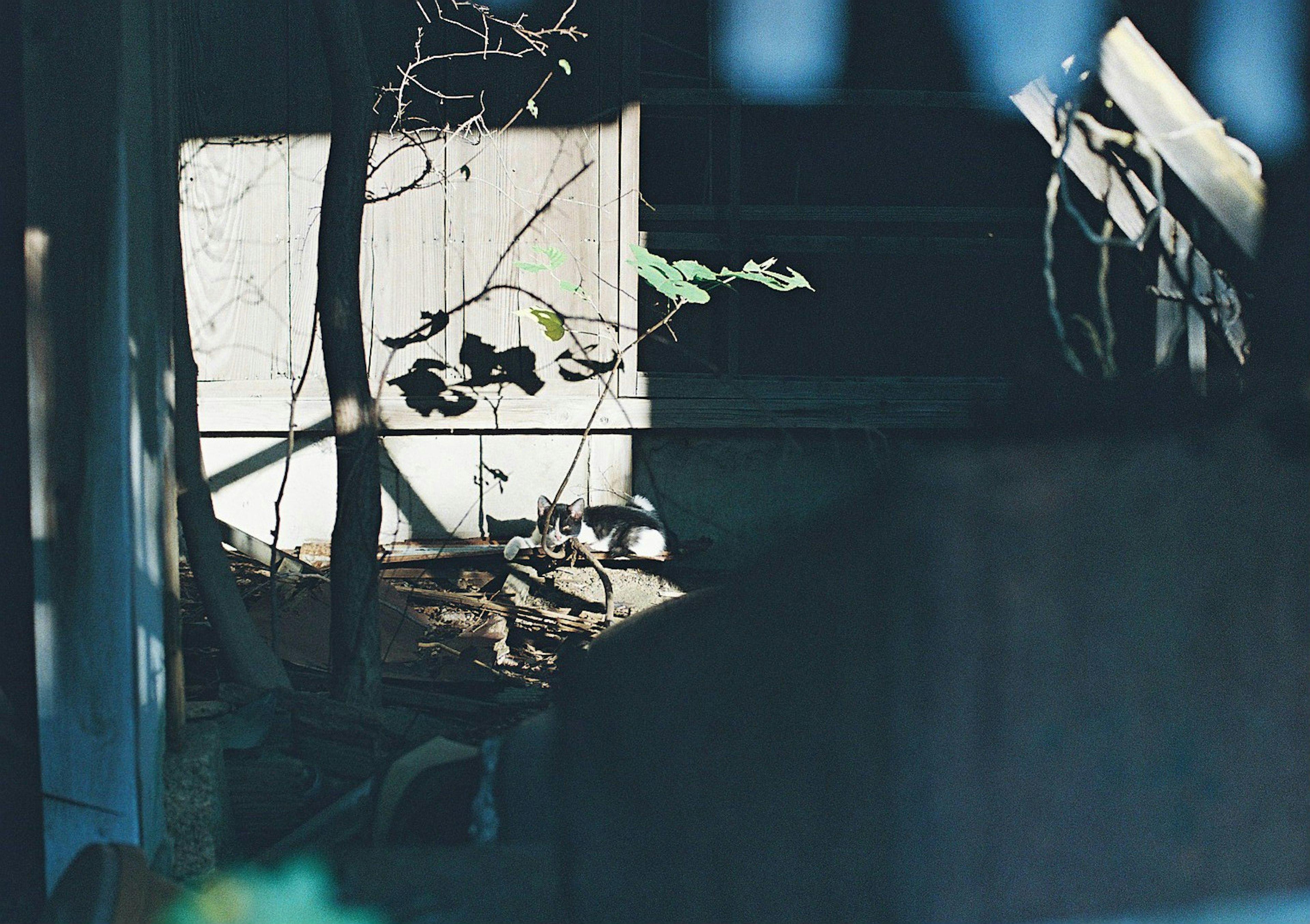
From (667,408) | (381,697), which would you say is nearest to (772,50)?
(667,408)

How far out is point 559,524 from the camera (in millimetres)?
5461

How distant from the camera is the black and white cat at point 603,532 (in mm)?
5348

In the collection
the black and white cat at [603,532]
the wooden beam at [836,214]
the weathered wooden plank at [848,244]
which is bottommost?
the black and white cat at [603,532]

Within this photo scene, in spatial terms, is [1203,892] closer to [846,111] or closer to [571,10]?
[571,10]

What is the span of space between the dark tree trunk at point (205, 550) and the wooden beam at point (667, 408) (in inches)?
98.2

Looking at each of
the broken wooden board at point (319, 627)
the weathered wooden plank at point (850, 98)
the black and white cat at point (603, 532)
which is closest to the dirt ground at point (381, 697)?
the broken wooden board at point (319, 627)

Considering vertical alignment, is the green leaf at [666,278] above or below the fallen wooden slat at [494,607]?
above

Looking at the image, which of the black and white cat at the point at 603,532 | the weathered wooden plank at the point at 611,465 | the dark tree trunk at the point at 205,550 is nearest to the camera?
the dark tree trunk at the point at 205,550

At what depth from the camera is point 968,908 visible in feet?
2.87

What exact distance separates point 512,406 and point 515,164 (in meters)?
1.25

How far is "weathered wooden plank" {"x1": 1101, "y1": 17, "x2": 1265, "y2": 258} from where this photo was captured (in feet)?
4.79

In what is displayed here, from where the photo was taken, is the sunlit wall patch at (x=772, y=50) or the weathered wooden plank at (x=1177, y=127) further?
the sunlit wall patch at (x=772, y=50)

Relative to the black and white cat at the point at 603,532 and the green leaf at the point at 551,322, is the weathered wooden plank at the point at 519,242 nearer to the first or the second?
the green leaf at the point at 551,322

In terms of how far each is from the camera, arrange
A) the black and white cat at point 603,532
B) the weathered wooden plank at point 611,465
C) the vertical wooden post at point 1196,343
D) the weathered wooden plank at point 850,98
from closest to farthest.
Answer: the vertical wooden post at point 1196,343 → the black and white cat at point 603,532 → the weathered wooden plank at point 850,98 → the weathered wooden plank at point 611,465
